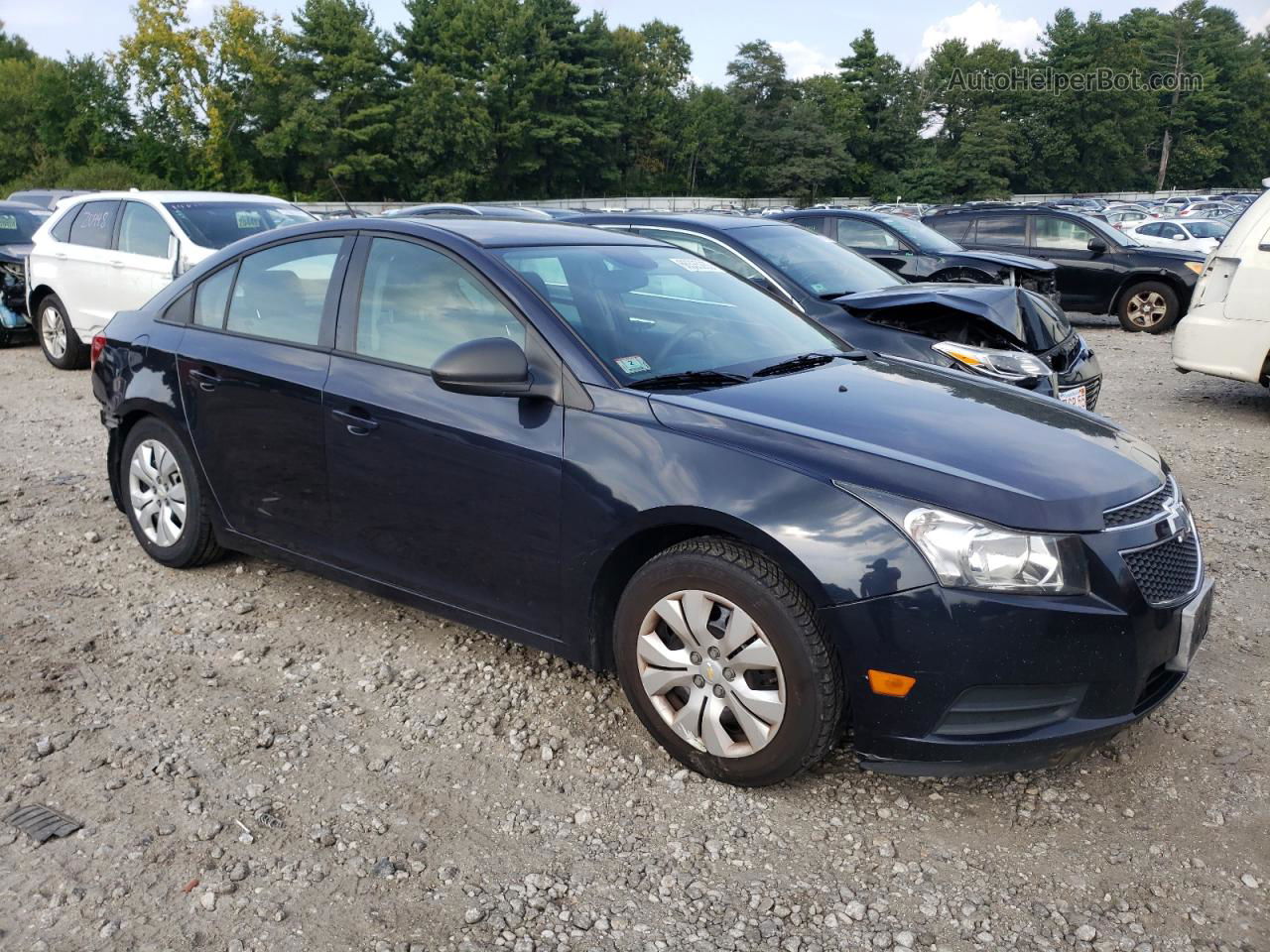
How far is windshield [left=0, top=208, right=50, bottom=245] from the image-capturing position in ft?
41.1

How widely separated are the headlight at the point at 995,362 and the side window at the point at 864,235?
5.55m

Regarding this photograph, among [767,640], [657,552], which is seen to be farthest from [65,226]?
[767,640]

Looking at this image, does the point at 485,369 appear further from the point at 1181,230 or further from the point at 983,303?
the point at 1181,230

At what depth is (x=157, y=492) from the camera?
4859 millimetres

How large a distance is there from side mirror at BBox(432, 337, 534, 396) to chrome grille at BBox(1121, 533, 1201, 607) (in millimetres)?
1804

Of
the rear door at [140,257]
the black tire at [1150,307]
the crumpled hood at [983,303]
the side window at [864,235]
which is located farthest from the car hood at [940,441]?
the black tire at [1150,307]

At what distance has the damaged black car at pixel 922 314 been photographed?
6.50 m

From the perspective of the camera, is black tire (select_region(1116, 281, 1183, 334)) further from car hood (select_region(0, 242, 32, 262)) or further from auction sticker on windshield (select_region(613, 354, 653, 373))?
car hood (select_region(0, 242, 32, 262))

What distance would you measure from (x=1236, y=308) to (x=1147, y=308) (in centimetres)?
635

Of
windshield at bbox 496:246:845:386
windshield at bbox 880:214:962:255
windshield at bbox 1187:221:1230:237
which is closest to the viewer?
windshield at bbox 496:246:845:386

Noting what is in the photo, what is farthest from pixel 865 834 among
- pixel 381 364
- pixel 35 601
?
pixel 35 601

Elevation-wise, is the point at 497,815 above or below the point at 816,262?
below

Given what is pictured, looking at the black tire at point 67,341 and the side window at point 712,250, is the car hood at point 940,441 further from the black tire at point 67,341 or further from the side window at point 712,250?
the black tire at point 67,341

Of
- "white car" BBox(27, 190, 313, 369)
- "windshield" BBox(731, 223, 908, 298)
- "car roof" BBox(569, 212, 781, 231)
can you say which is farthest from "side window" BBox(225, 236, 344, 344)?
"white car" BBox(27, 190, 313, 369)
